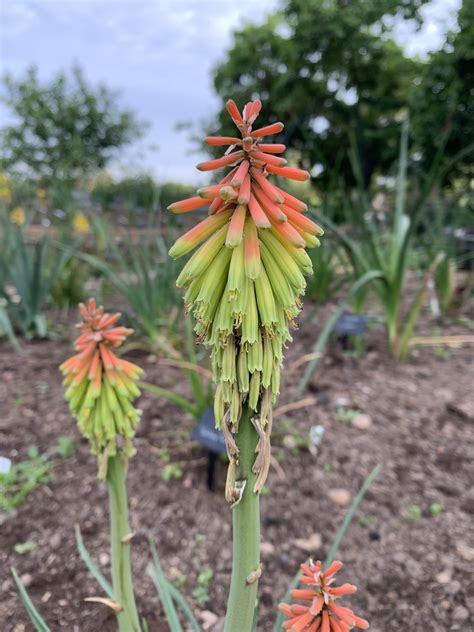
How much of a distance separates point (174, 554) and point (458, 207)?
349 cm

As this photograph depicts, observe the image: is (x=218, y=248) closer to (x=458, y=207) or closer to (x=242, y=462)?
(x=242, y=462)

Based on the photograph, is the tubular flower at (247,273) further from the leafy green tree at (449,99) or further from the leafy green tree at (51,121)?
the leafy green tree at (51,121)

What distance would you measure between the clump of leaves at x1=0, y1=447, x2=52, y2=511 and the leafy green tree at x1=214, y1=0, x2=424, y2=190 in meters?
10.3

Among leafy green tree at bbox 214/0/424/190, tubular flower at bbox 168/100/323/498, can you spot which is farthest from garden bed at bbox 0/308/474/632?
leafy green tree at bbox 214/0/424/190

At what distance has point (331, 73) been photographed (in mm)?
12492

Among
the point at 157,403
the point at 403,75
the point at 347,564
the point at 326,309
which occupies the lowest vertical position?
the point at 347,564

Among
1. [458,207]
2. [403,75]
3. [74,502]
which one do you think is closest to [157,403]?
[74,502]

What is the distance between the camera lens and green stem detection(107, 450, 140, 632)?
39.5 inches

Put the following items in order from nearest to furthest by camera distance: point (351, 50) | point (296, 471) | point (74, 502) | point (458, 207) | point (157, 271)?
point (74, 502) → point (296, 471) → point (157, 271) → point (458, 207) → point (351, 50)

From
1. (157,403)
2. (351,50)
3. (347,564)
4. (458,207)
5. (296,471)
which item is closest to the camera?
(347,564)

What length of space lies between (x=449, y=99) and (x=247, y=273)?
8910mm

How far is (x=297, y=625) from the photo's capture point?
70 cm

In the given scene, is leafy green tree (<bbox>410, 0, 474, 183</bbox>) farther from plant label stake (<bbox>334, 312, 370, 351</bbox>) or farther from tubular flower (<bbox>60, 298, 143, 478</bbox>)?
tubular flower (<bbox>60, 298, 143, 478</bbox>)

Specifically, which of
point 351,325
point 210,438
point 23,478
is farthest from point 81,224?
point 210,438
